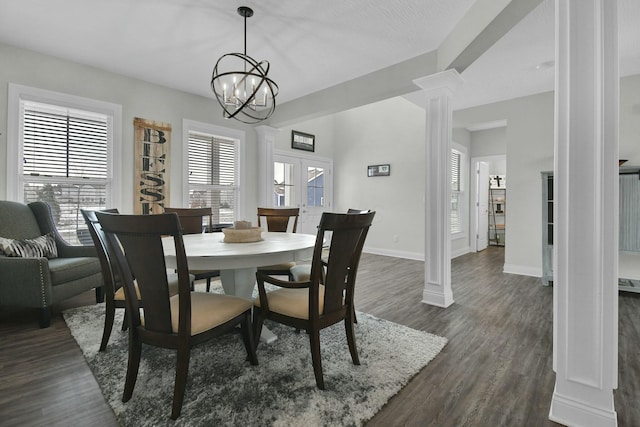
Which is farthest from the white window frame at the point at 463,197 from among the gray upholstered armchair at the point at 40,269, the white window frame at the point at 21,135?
the gray upholstered armchair at the point at 40,269

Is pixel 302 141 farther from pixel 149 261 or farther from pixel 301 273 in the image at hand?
pixel 149 261

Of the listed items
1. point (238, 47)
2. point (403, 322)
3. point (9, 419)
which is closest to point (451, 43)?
point (238, 47)

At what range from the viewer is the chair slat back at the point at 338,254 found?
159 cm

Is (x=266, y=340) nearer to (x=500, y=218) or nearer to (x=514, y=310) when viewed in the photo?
(x=514, y=310)

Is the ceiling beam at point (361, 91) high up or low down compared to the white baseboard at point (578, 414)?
up

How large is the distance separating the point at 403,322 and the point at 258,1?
284cm

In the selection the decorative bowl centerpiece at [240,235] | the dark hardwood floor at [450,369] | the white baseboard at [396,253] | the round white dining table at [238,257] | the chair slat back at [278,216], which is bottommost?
the dark hardwood floor at [450,369]

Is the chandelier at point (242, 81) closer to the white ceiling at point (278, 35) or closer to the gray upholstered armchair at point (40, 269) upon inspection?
the white ceiling at point (278, 35)

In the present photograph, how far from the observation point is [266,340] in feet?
7.17

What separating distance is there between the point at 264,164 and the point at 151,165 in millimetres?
1655

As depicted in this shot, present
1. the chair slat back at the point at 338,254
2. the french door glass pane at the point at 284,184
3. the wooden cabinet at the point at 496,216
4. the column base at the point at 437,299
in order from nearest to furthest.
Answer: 1. the chair slat back at the point at 338,254
2. the column base at the point at 437,299
3. the french door glass pane at the point at 284,184
4. the wooden cabinet at the point at 496,216

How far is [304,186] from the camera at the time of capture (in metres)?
6.36

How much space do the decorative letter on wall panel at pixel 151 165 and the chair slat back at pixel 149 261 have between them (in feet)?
8.89

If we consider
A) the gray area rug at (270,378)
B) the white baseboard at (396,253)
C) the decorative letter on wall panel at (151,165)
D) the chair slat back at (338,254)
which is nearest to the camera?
the gray area rug at (270,378)
